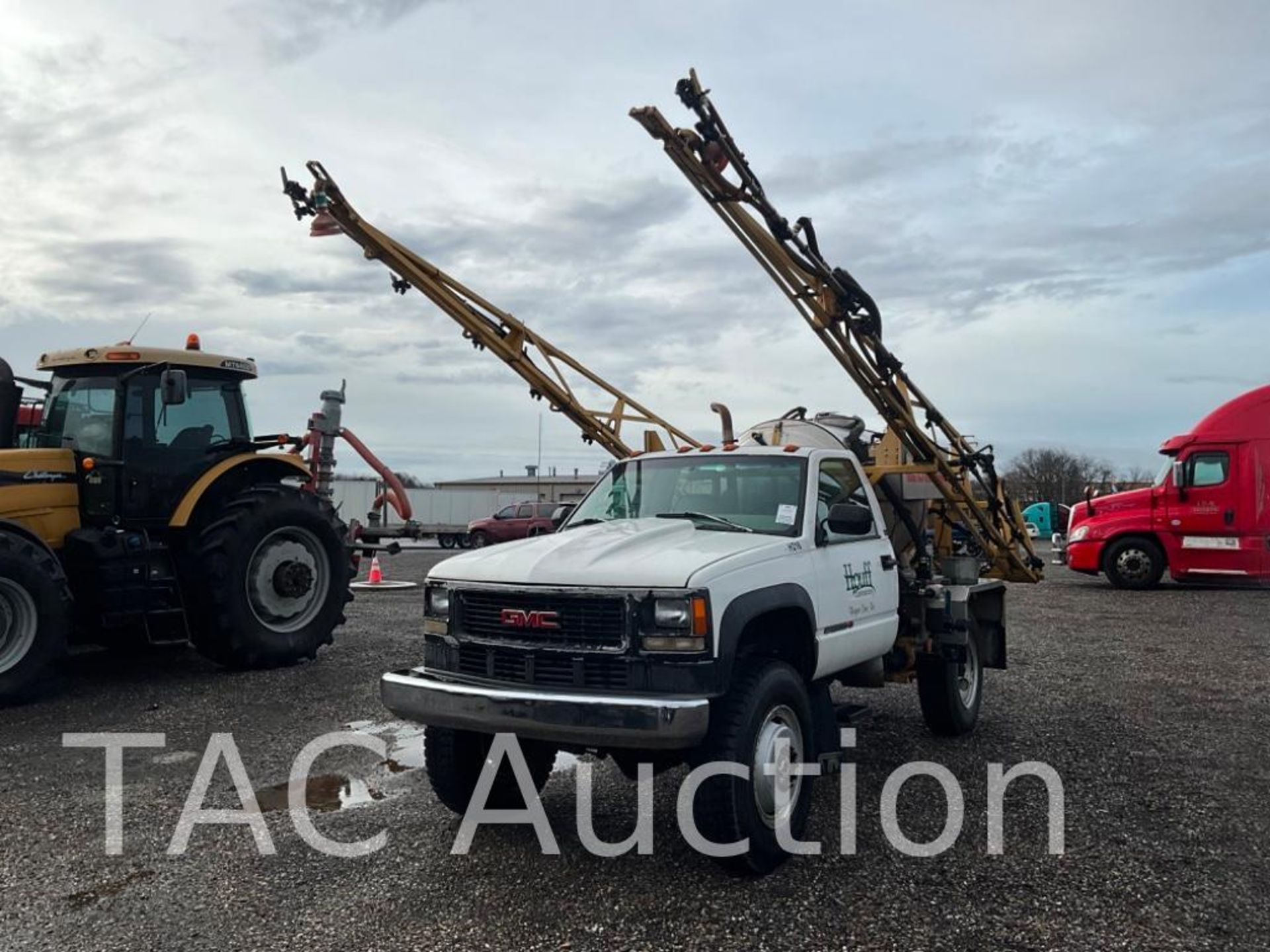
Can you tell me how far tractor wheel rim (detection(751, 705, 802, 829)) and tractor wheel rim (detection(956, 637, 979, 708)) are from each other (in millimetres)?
2844

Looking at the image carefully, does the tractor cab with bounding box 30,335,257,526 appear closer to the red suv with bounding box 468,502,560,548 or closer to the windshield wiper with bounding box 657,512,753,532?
the windshield wiper with bounding box 657,512,753,532

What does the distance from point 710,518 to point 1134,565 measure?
48.4ft

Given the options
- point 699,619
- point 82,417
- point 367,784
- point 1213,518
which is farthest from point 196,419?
point 1213,518

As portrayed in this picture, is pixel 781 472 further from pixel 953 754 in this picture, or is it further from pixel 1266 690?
pixel 1266 690

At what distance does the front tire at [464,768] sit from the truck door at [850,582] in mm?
1584

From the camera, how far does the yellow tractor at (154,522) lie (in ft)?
24.7

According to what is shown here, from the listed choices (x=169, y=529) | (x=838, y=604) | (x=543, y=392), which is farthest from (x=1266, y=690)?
(x=169, y=529)

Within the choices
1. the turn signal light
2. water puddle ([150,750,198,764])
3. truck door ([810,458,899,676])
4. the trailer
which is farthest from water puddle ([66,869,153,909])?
the trailer

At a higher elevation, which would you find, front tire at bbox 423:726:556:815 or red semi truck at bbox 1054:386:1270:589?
red semi truck at bbox 1054:386:1270:589

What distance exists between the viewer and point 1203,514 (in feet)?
55.0

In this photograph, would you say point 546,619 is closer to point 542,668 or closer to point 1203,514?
point 542,668

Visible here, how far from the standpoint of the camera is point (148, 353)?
339 inches

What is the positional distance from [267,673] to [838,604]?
5642mm

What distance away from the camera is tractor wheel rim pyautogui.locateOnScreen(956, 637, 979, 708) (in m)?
7.11
